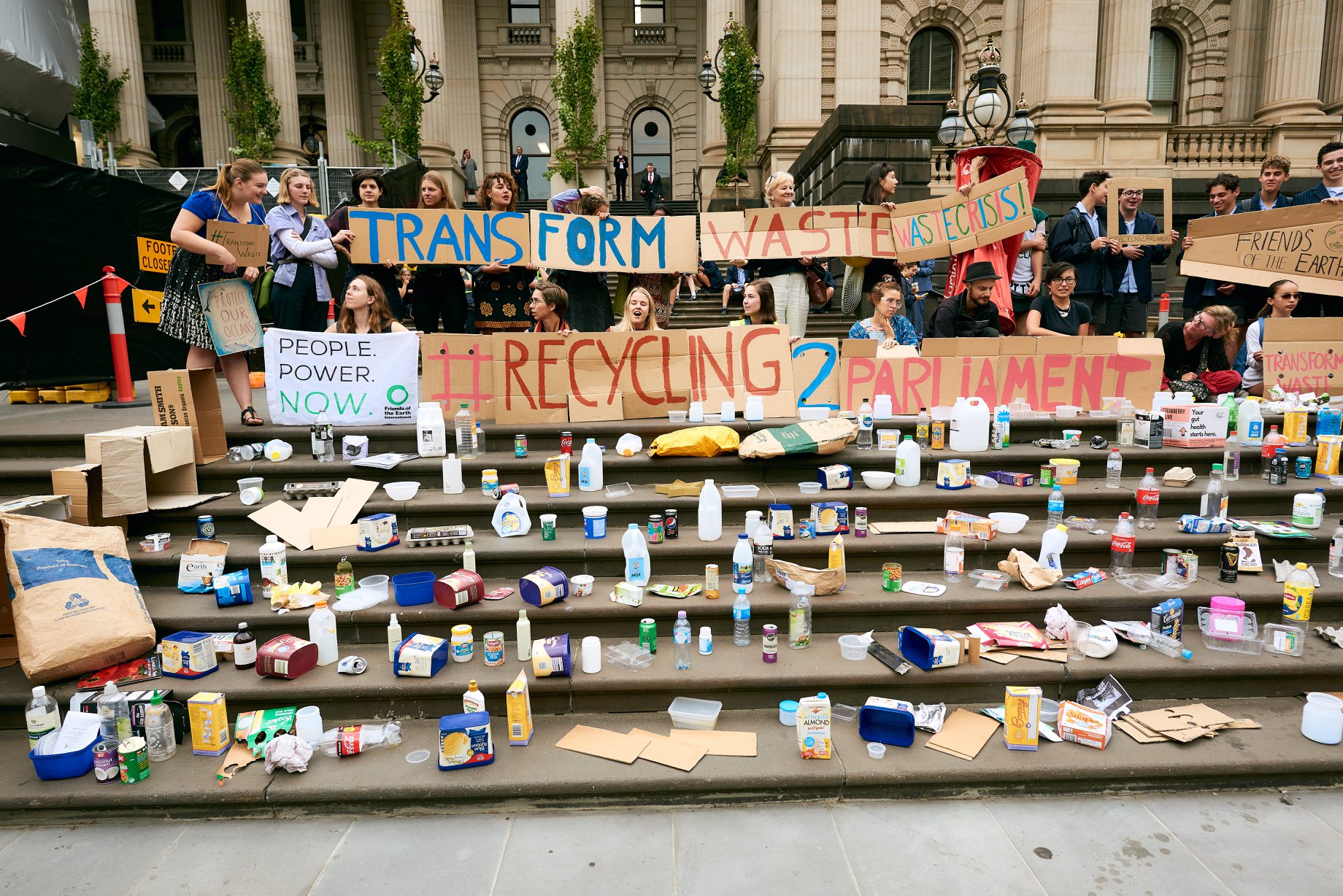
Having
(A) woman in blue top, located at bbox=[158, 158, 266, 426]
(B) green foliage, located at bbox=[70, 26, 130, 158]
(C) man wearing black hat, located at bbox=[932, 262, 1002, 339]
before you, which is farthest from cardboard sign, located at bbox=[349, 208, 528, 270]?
(B) green foliage, located at bbox=[70, 26, 130, 158]

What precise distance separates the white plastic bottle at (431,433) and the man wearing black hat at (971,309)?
463cm

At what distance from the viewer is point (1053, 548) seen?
178 inches

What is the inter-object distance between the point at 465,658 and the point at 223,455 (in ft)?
9.32

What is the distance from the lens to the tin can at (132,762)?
11.1ft

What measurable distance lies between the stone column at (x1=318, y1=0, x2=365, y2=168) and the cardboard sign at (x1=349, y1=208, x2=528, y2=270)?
2121 centimetres

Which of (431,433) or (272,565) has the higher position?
(431,433)

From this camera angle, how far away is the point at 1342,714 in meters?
Result: 3.53

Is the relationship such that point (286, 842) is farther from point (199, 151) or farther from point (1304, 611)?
point (199, 151)

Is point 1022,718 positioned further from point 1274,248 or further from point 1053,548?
point 1274,248

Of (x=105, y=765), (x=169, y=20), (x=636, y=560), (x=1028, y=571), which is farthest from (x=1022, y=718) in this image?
(x=169, y=20)

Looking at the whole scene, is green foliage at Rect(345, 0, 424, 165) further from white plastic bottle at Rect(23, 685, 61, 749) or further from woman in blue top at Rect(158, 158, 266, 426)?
white plastic bottle at Rect(23, 685, 61, 749)

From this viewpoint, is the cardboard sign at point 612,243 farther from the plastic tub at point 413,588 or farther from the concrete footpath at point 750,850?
the concrete footpath at point 750,850

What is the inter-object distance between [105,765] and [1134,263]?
9198 mm

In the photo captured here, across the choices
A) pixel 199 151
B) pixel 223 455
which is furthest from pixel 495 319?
pixel 199 151
